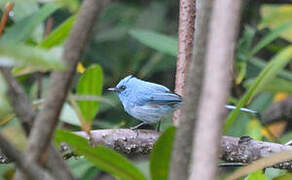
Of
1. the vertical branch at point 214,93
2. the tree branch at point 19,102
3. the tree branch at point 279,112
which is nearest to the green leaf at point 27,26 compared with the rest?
the tree branch at point 19,102

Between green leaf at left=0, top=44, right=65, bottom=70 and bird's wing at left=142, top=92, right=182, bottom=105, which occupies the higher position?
green leaf at left=0, top=44, right=65, bottom=70

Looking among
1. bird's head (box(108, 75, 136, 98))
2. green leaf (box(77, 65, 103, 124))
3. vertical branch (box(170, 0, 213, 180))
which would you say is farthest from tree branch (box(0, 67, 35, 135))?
bird's head (box(108, 75, 136, 98))

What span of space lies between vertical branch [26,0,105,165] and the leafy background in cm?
3

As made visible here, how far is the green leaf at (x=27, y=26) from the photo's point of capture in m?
2.54

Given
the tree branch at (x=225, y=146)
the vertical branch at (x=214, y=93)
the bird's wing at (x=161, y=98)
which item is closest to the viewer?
the vertical branch at (x=214, y=93)

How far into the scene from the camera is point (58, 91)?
0.81 meters

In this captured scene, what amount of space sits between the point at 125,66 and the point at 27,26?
2.18m

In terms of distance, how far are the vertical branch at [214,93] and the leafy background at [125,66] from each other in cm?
22

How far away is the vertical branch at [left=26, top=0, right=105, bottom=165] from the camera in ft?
2.65

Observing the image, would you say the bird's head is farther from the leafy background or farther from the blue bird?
the leafy background

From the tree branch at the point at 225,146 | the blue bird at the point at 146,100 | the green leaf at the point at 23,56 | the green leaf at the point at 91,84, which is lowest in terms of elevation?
the blue bird at the point at 146,100

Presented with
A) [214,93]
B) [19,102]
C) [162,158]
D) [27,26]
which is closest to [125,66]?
[27,26]

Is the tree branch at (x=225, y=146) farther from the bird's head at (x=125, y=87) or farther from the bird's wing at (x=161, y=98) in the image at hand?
the bird's head at (x=125, y=87)

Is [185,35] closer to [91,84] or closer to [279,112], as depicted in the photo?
[91,84]
